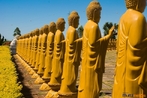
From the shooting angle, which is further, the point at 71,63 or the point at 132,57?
the point at 71,63

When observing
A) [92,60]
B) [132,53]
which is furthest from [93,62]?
A: [132,53]

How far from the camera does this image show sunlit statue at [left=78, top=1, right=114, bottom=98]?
14.8 feet

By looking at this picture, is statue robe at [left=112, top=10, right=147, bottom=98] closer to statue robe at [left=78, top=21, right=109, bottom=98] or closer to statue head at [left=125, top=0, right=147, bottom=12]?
statue head at [left=125, top=0, right=147, bottom=12]

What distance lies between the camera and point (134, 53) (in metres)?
3.28

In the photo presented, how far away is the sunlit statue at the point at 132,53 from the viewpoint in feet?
10.7

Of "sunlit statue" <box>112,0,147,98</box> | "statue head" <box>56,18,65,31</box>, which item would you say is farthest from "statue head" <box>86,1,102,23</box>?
"statue head" <box>56,18,65,31</box>

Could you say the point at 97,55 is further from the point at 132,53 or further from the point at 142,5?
the point at 142,5

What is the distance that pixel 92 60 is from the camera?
178 inches

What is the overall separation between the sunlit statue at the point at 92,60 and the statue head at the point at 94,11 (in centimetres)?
12

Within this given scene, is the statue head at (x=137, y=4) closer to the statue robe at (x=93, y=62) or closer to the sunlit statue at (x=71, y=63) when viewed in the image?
the statue robe at (x=93, y=62)

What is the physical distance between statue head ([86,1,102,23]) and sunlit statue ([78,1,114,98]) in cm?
12

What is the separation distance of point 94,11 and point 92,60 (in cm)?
99

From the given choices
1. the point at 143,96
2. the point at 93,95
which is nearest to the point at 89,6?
the point at 93,95

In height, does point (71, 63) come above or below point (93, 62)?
below
